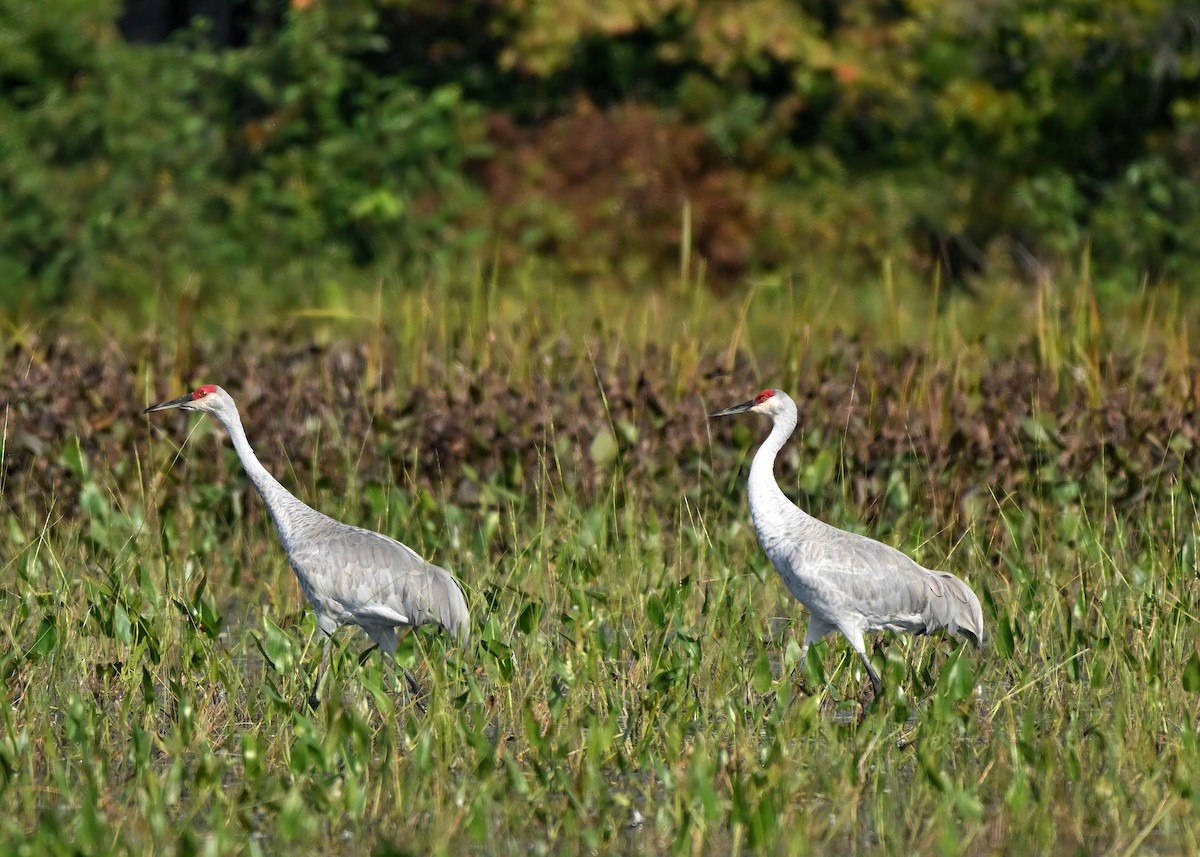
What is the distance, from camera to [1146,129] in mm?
13016

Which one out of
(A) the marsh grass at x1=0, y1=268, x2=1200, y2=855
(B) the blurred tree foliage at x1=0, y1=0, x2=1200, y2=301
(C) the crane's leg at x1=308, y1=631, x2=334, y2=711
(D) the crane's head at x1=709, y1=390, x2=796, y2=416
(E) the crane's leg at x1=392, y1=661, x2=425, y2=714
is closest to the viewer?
(A) the marsh grass at x1=0, y1=268, x2=1200, y2=855

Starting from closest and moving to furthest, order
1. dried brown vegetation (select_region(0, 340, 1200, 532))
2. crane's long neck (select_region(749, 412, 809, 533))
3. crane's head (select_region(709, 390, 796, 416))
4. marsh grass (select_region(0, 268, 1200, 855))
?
marsh grass (select_region(0, 268, 1200, 855))
crane's long neck (select_region(749, 412, 809, 533))
crane's head (select_region(709, 390, 796, 416))
dried brown vegetation (select_region(0, 340, 1200, 532))

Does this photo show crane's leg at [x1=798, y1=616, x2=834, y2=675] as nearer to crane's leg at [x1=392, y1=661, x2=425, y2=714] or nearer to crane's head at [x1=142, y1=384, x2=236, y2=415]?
crane's leg at [x1=392, y1=661, x2=425, y2=714]

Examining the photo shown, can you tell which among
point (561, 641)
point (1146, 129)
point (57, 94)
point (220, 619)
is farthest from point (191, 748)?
point (1146, 129)

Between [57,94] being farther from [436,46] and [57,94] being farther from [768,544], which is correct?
[768,544]

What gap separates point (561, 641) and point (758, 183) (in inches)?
310

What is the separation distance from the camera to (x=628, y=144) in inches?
502

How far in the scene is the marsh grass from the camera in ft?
13.6

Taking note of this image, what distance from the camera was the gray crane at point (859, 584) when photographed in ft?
17.3

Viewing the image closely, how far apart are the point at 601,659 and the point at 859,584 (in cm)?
77

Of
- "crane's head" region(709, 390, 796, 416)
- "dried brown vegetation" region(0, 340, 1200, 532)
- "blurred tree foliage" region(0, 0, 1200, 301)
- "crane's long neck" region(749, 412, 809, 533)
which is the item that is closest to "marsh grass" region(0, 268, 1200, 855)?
"dried brown vegetation" region(0, 340, 1200, 532)

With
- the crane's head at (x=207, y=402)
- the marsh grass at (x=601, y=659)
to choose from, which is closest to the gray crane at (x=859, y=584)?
the marsh grass at (x=601, y=659)

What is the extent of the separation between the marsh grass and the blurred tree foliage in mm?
4198

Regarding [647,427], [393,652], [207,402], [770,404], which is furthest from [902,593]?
[207,402]
